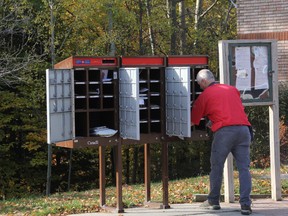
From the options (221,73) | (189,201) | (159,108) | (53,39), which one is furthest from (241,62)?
(53,39)

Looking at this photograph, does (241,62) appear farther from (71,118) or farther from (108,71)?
(71,118)

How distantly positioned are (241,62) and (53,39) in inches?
661

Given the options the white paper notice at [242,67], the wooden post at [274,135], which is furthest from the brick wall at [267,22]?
the white paper notice at [242,67]

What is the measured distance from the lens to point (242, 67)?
10.3m

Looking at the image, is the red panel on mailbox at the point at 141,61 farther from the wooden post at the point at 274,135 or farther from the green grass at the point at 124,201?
the green grass at the point at 124,201

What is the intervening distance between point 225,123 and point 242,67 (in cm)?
157

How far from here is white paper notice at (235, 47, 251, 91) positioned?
33.6 feet

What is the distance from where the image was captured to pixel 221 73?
33.6 ft

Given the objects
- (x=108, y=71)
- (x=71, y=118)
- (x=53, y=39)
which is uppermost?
(x=53, y=39)

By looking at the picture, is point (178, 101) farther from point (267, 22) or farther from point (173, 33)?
point (173, 33)

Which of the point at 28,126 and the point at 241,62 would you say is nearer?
the point at 241,62

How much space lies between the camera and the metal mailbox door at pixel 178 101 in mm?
9117

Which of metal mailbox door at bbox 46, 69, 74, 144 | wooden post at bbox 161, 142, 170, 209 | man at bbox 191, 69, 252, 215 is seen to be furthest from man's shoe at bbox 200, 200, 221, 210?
metal mailbox door at bbox 46, 69, 74, 144

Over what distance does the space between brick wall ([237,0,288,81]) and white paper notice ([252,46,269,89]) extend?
41.9 feet
